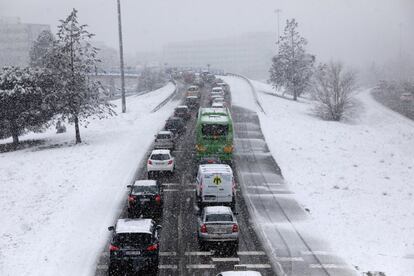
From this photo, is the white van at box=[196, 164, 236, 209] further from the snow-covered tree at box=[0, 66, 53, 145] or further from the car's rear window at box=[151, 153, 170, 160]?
the snow-covered tree at box=[0, 66, 53, 145]

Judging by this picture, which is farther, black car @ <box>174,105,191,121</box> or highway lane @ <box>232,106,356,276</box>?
black car @ <box>174,105,191,121</box>

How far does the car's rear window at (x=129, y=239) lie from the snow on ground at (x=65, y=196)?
244 centimetres

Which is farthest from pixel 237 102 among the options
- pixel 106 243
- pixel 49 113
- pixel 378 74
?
pixel 378 74

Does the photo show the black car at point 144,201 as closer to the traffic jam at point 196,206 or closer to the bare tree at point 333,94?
the traffic jam at point 196,206

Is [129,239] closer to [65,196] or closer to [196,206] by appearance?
[196,206]

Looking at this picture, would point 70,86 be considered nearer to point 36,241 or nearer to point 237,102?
point 36,241

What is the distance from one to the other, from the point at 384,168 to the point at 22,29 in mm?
177181

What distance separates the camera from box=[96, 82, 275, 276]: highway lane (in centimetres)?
2159

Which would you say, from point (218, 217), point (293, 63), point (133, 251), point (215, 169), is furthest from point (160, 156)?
point (293, 63)

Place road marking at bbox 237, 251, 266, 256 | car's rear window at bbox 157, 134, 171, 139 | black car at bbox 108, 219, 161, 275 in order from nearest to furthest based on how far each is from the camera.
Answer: black car at bbox 108, 219, 161, 275 → road marking at bbox 237, 251, 266, 256 → car's rear window at bbox 157, 134, 171, 139

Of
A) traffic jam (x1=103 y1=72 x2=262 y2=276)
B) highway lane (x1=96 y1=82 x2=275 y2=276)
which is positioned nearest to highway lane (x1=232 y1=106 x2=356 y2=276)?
highway lane (x1=96 y1=82 x2=275 y2=276)

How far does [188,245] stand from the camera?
941 inches

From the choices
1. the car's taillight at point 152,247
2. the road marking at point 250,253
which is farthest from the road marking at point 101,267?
the road marking at point 250,253

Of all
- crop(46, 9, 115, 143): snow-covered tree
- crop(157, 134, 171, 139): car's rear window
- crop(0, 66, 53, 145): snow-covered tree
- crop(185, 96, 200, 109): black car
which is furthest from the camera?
crop(185, 96, 200, 109): black car
